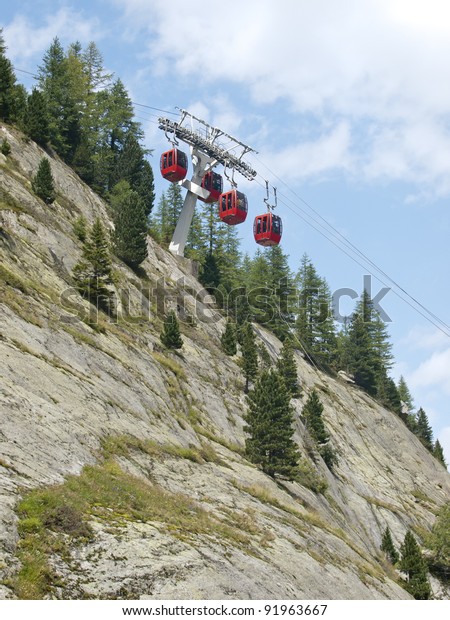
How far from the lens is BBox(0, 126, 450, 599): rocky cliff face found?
15461mm

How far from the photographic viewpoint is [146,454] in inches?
965

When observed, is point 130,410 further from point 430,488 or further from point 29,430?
point 430,488

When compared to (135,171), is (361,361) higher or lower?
lower

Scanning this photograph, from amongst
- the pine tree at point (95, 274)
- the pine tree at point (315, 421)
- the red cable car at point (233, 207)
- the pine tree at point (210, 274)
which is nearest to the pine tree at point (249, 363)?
the pine tree at point (315, 421)

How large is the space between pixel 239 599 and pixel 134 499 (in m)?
4.47

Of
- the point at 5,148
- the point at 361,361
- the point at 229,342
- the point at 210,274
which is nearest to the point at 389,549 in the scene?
the point at 229,342

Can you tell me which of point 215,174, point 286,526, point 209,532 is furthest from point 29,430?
point 215,174

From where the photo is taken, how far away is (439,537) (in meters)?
49.2

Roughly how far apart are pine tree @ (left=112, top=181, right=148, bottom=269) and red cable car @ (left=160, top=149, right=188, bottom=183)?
463 cm

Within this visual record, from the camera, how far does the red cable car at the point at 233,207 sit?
56.1m

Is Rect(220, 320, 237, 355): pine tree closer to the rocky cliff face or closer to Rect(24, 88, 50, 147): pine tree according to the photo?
the rocky cliff face

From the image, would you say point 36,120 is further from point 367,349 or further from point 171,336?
point 367,349

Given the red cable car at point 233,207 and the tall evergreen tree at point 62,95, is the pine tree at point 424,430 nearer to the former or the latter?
the red cable car at point 233,207

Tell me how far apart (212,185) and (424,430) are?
4420 cm
